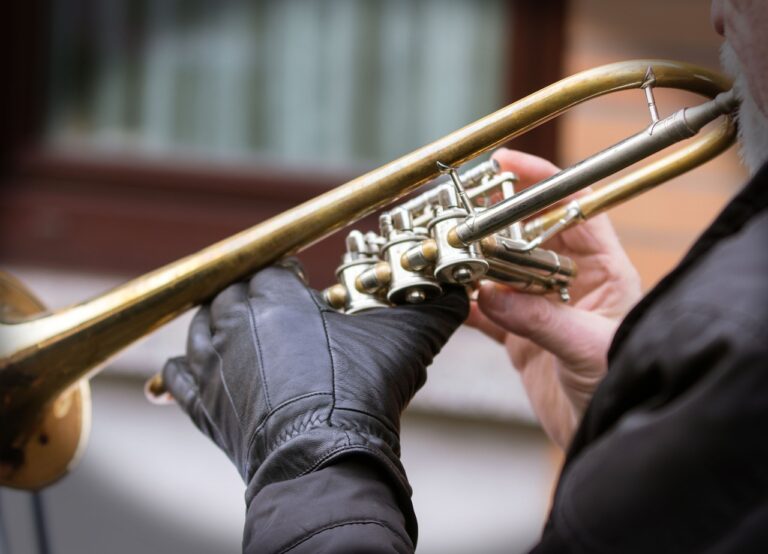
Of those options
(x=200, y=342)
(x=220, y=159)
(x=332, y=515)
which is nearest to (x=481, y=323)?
(x=200, y=342)

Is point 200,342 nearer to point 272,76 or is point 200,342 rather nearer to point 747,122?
point 747,122

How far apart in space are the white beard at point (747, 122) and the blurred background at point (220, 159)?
1012 mm

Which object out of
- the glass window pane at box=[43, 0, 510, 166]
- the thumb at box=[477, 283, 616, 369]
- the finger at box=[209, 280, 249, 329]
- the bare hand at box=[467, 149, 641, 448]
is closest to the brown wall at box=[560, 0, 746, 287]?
the glass window pane at box=[43, 0, 510, 166]

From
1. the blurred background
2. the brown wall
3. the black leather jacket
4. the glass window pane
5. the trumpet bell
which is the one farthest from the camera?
the glass window pane

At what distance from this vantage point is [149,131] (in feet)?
7.12

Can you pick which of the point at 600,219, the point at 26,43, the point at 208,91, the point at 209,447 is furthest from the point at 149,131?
the point at 600,219

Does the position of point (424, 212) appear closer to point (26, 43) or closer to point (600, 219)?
point (600, 219)

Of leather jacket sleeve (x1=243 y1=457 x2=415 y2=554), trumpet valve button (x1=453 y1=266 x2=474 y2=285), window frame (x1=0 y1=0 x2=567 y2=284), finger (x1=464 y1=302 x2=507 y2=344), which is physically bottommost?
window frame (x1=0 y1=0 x2=567 y2=284)

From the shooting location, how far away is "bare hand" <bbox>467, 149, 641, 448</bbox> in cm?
95

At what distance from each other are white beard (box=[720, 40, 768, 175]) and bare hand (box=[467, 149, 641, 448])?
25 centimetres

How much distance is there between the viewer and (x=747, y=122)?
729 mm

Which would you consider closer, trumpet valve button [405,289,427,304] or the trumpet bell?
trumpet valve button [405,289,427,304]

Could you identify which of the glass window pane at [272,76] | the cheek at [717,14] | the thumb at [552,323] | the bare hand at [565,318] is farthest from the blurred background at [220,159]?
the cheek at [717,14]

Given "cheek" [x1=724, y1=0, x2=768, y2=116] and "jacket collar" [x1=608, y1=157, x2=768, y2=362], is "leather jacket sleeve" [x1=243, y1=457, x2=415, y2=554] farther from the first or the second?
"cheek" [x1=724, y1=0, x2=768, y2=116]
